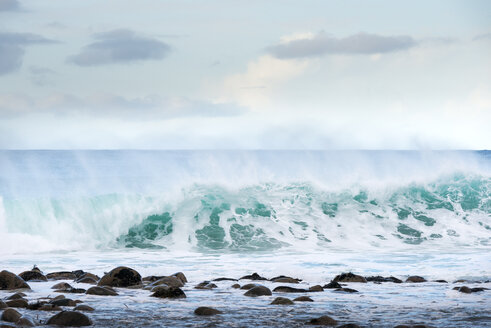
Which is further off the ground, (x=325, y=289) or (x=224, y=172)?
(x=224, y=172)

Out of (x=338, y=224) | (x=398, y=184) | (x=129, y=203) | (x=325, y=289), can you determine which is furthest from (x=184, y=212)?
(x=325, y=289)

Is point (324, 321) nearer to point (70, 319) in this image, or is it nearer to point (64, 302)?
point (70, 319)

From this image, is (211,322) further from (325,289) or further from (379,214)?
(379,214)

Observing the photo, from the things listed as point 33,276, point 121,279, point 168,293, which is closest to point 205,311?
point 168,293

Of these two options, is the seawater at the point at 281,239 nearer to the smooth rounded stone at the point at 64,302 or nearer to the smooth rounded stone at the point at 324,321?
the smooth rounded stone at the point at 324,321

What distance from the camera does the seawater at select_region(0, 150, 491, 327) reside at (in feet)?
25.7

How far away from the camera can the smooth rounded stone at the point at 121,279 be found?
9.65 meters

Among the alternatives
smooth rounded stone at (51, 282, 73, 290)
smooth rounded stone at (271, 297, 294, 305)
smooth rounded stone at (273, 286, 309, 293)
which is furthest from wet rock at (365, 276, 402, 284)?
smooth rounded stone at (51, 282, 73, 290)

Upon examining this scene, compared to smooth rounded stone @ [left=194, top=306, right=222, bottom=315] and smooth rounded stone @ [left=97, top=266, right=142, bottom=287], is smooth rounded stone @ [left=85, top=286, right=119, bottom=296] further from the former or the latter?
smooth rounded stone @ [left=194, top=306, right=222, bottom=315]

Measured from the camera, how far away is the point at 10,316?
6621mm

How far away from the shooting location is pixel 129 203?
74.1 feet

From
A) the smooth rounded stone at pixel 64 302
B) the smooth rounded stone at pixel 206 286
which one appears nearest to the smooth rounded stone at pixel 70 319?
the smooth rounded stone at pixel 64 302

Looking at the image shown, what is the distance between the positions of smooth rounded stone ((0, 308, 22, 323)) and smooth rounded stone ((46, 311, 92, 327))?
13.2 inches

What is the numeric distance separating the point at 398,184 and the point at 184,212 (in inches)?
342
